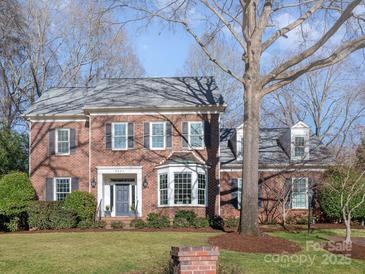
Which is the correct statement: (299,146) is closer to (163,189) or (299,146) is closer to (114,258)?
(163,189)

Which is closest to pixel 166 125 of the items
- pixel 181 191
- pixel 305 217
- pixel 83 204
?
pixel 181 191

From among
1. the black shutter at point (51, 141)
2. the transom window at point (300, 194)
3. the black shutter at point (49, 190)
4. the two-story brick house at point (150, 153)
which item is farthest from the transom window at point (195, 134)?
the black shutter at point (49, 190)

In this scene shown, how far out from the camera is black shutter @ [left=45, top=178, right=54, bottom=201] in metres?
26.3

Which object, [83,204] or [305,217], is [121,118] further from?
[305,217]

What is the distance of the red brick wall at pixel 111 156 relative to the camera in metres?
25.1

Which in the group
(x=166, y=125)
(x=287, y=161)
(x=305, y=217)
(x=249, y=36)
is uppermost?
(x=249, y=36)

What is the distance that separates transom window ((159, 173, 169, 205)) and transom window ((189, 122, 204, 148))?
219cm

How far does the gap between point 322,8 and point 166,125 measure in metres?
10.8

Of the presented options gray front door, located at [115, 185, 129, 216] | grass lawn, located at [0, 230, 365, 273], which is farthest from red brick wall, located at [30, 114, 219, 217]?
grass lawn, located at [0, 230, 365, 273]

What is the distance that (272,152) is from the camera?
28.0 metres

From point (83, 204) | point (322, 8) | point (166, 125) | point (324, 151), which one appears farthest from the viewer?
point (324, 151)

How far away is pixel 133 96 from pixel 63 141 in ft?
14.9

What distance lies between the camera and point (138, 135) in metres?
25.5

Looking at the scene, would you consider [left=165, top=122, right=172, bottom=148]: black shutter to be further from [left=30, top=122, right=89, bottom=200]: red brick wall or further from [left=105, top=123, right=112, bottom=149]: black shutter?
[left=30, top=122, right=89, bottom=200]: red brick wall
